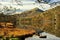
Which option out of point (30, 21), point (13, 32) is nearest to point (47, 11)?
point (30, 21)

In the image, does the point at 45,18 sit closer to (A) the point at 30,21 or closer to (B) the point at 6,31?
(A) the point at 30,21

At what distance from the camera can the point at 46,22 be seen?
4.93 m

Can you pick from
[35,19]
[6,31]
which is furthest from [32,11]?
[6,31]

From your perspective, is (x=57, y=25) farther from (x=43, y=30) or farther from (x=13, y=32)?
(x=13, y=32)

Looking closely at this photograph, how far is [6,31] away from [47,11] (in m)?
1.34

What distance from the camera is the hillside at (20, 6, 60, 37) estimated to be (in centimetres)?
488

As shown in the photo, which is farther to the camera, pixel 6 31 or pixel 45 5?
pixel 45 5

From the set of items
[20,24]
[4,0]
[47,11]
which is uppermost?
[4,0]

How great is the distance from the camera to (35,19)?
4941 millimetres

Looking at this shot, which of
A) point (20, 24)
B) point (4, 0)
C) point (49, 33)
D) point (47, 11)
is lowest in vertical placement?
point (49, 33)

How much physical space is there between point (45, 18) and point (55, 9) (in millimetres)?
404

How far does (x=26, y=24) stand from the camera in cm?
494

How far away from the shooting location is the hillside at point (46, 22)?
488cm

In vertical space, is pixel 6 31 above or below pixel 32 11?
below
